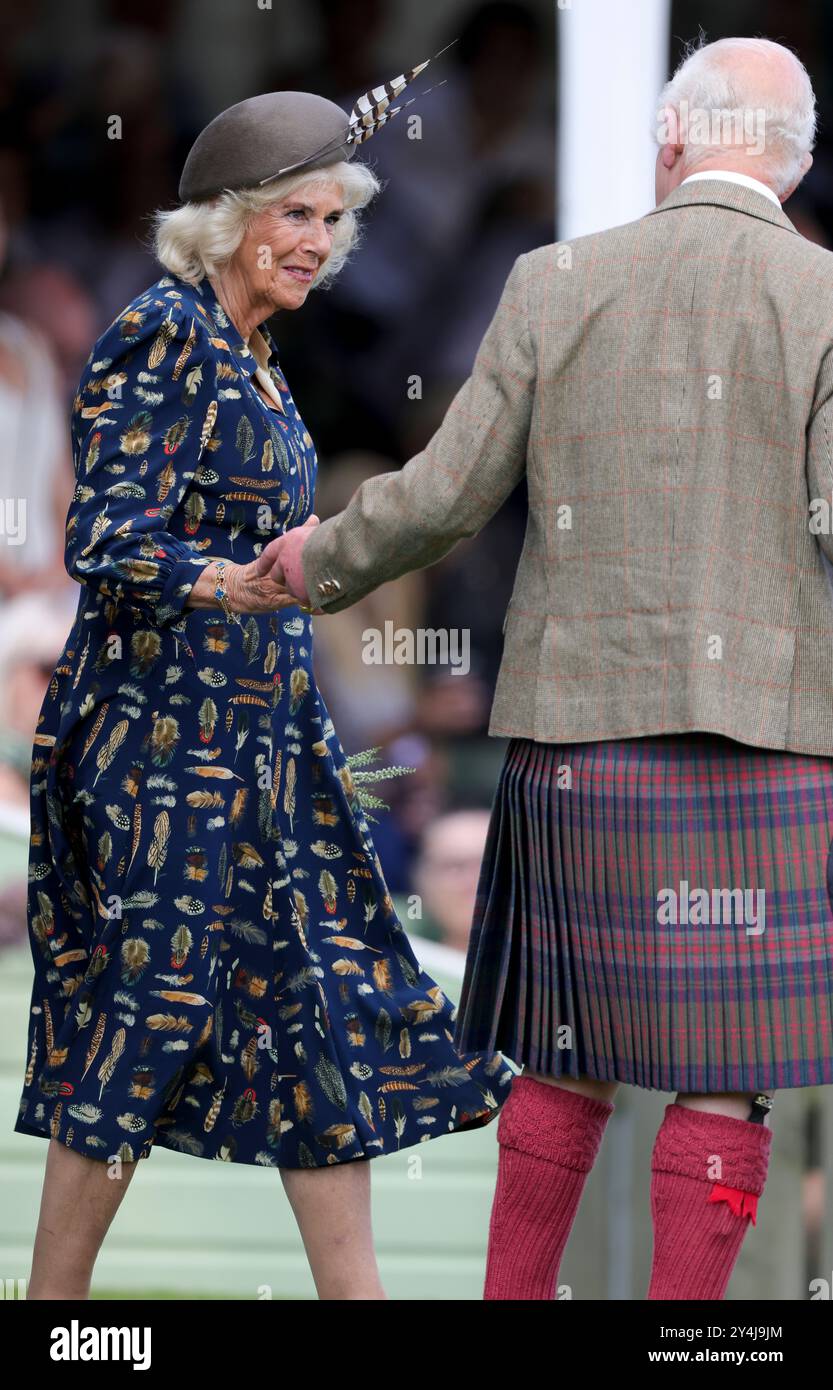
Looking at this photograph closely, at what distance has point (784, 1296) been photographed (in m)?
3.48

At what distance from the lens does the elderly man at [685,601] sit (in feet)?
7.38

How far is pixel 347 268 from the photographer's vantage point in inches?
185

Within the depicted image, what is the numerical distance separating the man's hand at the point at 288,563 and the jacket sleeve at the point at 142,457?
0.31ft

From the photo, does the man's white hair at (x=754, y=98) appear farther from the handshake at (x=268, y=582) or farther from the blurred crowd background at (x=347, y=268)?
the blurred crowd background at (x=347, y=268)

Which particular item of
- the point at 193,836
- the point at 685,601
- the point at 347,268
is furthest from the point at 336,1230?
the point at 347,268

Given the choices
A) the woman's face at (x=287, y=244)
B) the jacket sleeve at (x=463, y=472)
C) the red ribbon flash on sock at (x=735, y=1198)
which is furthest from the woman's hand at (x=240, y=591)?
the red ribbon flash on sock at (x=735, y=1198)

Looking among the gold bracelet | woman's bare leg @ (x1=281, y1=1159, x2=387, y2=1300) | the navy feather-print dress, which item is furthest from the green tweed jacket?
woman's bare leg @ (x1=281, y1=1159, x2=387, y2=1300)

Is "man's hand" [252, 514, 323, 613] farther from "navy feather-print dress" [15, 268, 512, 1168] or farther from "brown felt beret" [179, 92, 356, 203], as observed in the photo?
"brown felt beret" [179, 92, 356, 203]

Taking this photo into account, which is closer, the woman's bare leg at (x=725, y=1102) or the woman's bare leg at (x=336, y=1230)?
the woman's bare leg at (x=725, y=1102)

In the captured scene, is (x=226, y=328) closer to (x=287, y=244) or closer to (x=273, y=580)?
(x=287, y=244)

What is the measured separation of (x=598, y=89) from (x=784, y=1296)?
8.63ft

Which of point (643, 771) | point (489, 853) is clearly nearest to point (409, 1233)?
point (489, 853)

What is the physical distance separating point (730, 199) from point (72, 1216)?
1.59 m

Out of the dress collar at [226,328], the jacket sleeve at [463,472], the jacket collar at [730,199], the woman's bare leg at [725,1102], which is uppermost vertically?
the jacket collar at [730,199]
